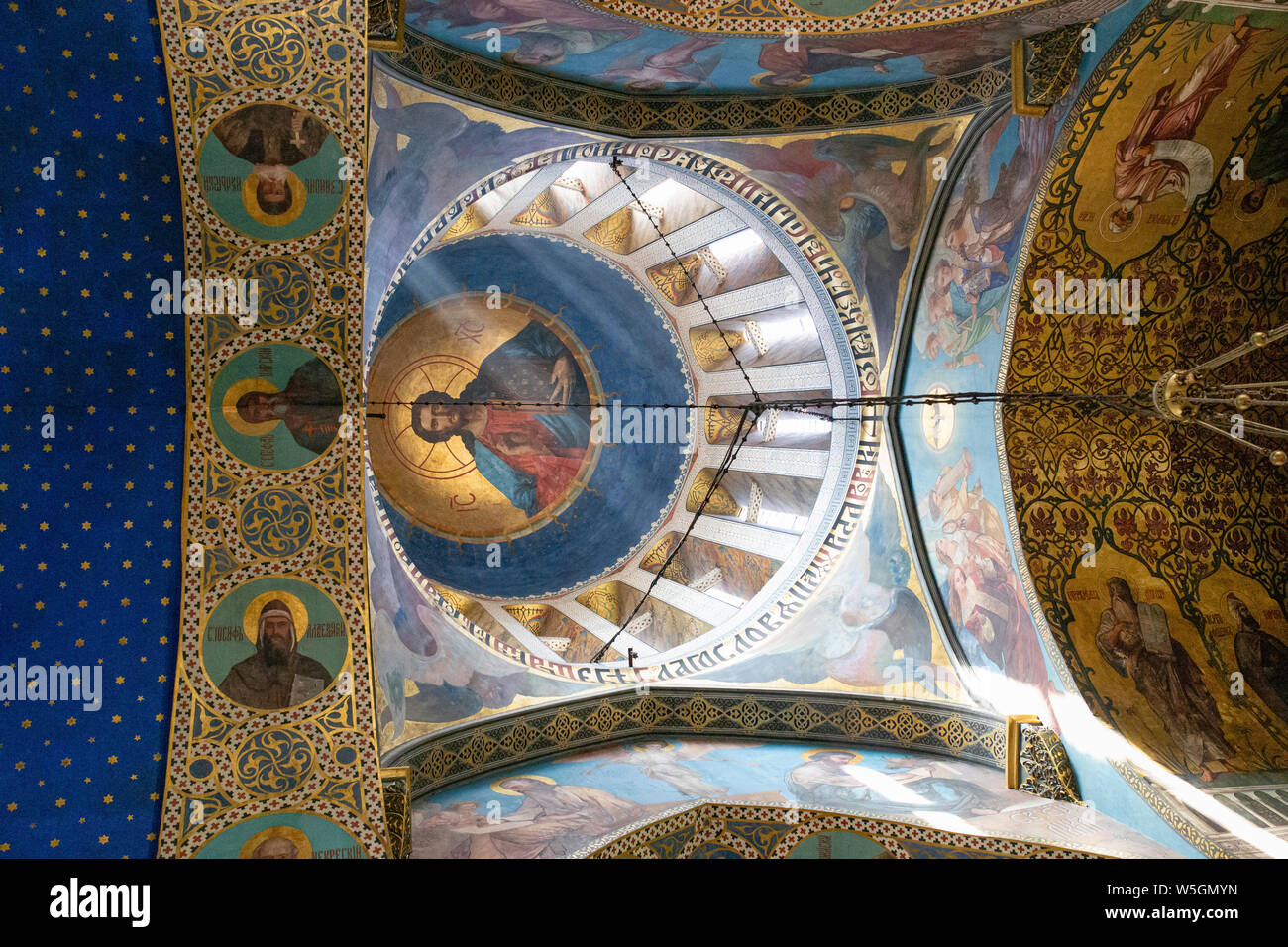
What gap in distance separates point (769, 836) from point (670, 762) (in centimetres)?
168

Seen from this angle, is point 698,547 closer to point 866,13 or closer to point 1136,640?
point 1136,640

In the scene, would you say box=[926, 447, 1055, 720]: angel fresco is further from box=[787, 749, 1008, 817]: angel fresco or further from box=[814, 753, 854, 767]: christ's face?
box=[814, 753, 854, 767]: christ's face

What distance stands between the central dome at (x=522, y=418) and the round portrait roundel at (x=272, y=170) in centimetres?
527

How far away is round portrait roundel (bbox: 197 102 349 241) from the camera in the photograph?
6.44 metres

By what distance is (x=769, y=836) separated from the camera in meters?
8.29

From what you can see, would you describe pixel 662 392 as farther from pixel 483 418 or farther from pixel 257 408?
pixel 257 408

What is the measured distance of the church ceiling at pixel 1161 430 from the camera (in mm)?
6980

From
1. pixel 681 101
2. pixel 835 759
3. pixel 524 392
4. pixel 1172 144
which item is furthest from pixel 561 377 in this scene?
pixel 1172 144

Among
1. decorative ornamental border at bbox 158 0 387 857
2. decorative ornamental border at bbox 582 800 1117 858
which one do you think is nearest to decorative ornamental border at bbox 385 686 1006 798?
decorative ornamental border at bbox 582 800 1117 858

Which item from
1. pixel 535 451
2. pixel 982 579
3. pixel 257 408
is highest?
pixel 257 408

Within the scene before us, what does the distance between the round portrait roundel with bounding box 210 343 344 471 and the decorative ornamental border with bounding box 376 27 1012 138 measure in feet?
8.49

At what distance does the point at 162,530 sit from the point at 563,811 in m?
4.28

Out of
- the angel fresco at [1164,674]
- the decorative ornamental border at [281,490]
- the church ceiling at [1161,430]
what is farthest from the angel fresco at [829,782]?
the decorative ornamental border at [281,490]

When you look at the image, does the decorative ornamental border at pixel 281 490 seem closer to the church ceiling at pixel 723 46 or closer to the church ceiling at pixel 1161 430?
the church ceiling at pixel 723 46
